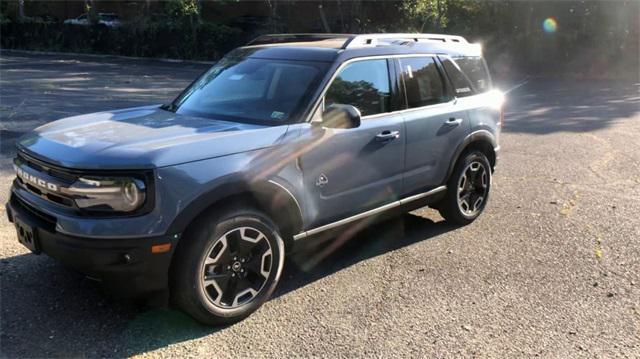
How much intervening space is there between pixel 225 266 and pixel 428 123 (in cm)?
228

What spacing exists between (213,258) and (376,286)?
134 cm

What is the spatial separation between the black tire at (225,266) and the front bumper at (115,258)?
0.38 feet

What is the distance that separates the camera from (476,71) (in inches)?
228

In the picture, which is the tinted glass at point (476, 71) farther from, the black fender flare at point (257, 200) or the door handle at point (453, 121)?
the black fender flare at point (257, 200)

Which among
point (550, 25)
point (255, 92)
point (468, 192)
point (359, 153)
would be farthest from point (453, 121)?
point (550, 25)

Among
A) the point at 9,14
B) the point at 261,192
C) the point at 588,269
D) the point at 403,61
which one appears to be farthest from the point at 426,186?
the point at 9,14

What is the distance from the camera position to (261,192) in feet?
12.0

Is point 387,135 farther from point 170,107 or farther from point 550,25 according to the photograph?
point 550,25

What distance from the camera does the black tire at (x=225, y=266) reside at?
3391mm

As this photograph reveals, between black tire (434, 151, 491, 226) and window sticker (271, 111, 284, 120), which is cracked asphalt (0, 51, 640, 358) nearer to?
black tire (434, 151, 491, 226)

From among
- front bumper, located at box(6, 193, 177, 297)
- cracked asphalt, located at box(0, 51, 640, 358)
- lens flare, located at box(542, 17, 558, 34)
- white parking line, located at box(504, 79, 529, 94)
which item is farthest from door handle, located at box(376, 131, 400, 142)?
lens flare, located at box(542, 17, 558, 34)

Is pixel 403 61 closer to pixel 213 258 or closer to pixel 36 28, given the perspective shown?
pixel 213 258

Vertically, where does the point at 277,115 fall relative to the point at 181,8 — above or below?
below

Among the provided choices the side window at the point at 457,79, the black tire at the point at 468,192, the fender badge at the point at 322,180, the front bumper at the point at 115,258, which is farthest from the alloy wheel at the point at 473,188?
the front bumper at the point at 115,258
